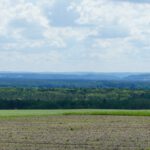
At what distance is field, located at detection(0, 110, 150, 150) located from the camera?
92.9 feet

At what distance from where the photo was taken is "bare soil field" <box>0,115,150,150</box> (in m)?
28.3

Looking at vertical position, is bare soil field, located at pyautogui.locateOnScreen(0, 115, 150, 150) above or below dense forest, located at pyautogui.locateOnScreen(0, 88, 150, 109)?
below

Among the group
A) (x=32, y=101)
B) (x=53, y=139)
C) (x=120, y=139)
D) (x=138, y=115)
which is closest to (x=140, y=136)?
(x=120, y=139)

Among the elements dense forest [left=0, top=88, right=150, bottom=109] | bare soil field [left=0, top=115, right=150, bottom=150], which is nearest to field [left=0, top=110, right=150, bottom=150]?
bare soil field [left=0, top=115, right=150, bottom=150]

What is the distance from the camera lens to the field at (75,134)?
28.3 meters

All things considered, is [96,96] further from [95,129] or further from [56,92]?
[95,129]

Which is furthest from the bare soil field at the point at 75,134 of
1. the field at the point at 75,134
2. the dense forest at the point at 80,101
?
the dense forest at the point at 80,101

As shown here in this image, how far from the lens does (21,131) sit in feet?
115

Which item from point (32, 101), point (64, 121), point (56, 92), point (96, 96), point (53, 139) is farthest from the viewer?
point (56, 92)

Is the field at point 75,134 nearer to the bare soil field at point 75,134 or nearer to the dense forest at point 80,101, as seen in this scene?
the bare soil field at point 75,134

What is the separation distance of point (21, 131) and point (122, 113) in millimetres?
18783

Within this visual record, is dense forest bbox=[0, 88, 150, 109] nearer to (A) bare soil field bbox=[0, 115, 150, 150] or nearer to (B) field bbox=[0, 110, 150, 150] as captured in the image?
(B) field bbox=[0, 110, 150, 150]

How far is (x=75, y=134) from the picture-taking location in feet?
111

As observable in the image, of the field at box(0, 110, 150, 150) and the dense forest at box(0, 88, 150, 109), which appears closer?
the field at box(0, 110, 150, 150)
